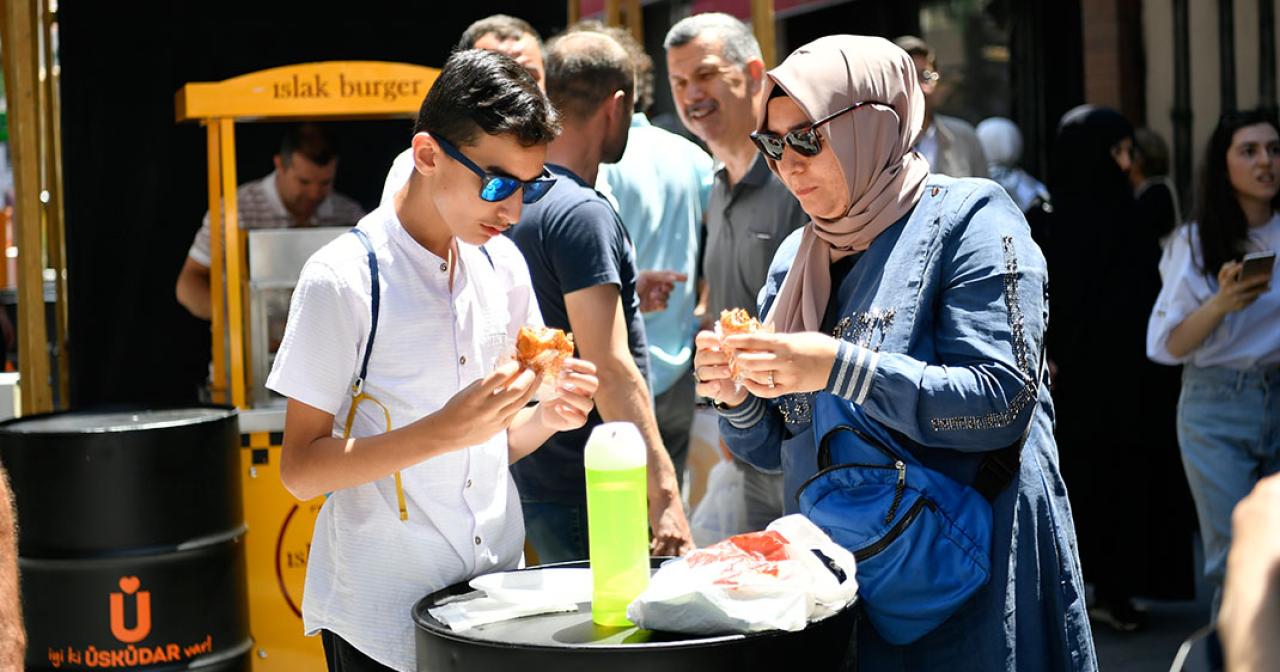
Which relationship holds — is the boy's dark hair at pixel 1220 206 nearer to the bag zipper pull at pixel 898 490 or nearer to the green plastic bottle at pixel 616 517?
the bag zipper pull at pixel 898 490

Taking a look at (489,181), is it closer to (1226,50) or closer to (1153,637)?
→ (1153,637)

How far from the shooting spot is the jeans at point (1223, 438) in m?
5.51

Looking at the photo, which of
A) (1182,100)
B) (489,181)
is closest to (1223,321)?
(489,181)

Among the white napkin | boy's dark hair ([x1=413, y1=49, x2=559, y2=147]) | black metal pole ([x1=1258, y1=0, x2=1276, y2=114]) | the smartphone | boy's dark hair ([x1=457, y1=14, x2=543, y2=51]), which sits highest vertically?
black metal pole ([x1=1258, y1=0, x2=1276, y2=114])

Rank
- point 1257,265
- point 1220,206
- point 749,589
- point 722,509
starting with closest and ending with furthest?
point 749,589, point 722,509, point 1257,265, point 1220,206

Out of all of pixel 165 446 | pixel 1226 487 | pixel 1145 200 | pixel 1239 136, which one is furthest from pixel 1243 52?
pixel 165 446

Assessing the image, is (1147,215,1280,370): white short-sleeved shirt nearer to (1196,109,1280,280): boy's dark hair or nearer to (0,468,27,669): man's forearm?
(1196,109,1280,280): boy's dark hair

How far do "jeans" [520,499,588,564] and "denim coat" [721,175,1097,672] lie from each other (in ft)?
4.57

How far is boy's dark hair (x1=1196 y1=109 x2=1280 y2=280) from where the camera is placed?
5648 millimetres

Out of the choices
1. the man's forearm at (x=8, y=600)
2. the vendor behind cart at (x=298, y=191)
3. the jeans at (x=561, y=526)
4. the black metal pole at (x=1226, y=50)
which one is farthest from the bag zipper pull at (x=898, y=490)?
the black metal pole at (x=1226, y=50)

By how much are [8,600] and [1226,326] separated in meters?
4.69

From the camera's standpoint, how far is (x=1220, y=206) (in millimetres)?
5719

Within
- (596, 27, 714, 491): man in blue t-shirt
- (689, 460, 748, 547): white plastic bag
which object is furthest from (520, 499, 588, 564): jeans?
(596, 27, 714, 491): man in blue t-shirt

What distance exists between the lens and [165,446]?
448 centimetres
